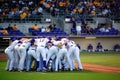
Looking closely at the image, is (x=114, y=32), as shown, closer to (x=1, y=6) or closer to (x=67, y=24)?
(x=67, y=24)

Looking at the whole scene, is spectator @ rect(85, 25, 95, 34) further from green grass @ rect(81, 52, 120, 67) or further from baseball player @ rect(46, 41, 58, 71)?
baseball player @ rect(46, 41, 58, 71)

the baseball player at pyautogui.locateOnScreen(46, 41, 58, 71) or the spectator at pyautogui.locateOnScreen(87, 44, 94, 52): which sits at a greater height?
the baseball player at pyautogui.locateOnScreen(46, 41, 58, 71)

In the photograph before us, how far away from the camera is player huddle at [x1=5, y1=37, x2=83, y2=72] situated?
61.0ft

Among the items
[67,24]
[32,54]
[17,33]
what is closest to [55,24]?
[67,24]

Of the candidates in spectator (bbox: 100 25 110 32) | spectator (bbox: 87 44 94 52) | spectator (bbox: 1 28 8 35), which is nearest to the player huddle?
spectator (bbox: 1 28 8 35)

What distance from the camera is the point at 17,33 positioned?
107 ft

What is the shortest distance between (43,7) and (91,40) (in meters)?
5.67

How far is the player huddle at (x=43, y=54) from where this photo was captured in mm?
18594

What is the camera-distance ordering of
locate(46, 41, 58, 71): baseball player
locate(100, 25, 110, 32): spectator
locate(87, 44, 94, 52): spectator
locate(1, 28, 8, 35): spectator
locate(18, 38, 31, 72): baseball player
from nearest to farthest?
locate(46, 41, 58, 71): baseball player < locate(18, 38, 31, 72): baseball player < locate(1, 28, 8, 35): spectator < locate(87, 44, 94, 52): spectator < locate(100, 25, 110, 32): spectator

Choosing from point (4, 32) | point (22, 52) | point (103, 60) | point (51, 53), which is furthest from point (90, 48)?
point (22, 52)

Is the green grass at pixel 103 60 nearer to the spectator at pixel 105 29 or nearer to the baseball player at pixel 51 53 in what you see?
the baseball player at pixel 51 53

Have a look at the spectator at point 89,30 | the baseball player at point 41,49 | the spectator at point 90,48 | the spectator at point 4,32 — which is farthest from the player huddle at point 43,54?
the spectator at point 90,48

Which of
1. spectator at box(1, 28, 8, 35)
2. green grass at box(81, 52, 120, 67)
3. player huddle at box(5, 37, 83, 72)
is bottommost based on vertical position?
green grass at box(81, 52, 120, 67)

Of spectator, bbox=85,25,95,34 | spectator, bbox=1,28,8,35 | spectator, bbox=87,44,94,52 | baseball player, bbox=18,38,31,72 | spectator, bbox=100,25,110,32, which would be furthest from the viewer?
spectator, bbox=100,25,110,32
